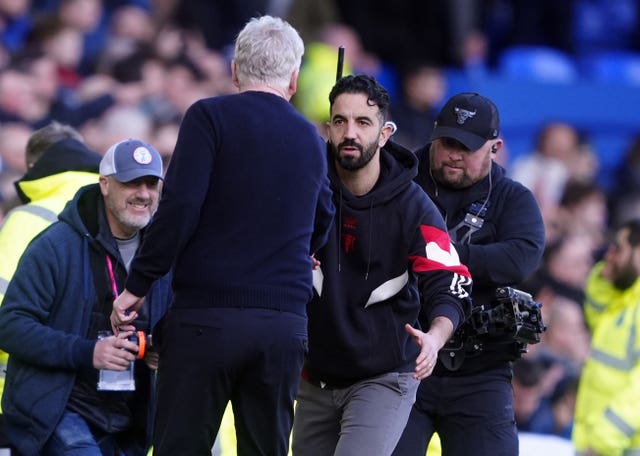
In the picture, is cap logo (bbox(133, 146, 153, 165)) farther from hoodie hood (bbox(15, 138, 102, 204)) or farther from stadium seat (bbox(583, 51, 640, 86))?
stadium seat (bbox(583, 51, 640, 86))

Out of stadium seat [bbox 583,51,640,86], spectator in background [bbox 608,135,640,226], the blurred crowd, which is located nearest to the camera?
the blurred crowd

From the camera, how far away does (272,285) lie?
5.54 metres

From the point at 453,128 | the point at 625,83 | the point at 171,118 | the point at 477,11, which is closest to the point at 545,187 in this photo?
the point at 625,83

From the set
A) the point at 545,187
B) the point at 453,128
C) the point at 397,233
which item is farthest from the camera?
the point at 545,187

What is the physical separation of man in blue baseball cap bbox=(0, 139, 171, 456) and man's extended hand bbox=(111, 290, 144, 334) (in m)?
0.23

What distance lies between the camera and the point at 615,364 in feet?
28.7

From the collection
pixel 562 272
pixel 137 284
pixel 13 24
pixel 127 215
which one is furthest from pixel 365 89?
pixel 13 24

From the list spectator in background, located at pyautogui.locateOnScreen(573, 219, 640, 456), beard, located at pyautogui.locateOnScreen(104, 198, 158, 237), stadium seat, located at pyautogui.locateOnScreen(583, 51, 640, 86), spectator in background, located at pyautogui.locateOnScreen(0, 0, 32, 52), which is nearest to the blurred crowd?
spectator in background, located at pyautogui.locateOnScreen(0, 0, 32, 52)

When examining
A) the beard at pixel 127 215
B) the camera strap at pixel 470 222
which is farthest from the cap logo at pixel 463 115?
the beard at pixel 127 215

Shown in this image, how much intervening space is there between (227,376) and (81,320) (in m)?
1.02

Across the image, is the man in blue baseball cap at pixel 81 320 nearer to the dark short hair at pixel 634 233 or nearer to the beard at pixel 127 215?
the beard at pixel 127 215

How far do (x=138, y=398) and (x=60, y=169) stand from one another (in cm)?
141

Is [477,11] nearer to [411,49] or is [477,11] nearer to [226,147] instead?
[411,49]

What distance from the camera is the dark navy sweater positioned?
215 inches
